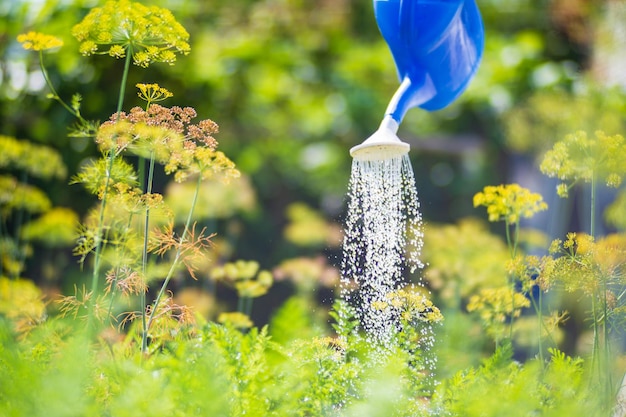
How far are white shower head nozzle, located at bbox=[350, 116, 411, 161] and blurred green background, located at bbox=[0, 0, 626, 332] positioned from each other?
1500mm

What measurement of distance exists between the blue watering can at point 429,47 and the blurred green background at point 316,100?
1349mm

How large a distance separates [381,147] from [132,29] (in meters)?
0.37

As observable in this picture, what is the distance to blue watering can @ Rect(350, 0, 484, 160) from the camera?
127 cm

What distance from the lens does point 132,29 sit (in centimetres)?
108

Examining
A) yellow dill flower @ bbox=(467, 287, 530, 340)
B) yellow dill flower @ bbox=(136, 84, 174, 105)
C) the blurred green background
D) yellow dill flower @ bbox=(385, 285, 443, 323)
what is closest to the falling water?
yellow dill flower @ bbox=(385, 285, 443, 323)

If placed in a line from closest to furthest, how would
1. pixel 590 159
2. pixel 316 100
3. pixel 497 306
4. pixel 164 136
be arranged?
pixel 164 136 → pixel 590 159 → pixel 497 306 → pixel 316 100

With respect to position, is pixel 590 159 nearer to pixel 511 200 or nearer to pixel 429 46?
pixel 511 200

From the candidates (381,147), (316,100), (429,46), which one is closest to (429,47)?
(429,46)

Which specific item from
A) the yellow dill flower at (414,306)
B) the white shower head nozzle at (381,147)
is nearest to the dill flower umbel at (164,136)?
the white shower head nozzle at (381,147)

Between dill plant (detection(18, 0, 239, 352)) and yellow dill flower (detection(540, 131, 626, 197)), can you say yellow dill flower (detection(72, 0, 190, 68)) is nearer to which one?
dill plant (detection(18, 0, 239, 352))

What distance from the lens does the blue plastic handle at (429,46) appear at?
50.0 inches

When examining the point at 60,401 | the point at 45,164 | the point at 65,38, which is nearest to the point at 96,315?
the point at 60,401

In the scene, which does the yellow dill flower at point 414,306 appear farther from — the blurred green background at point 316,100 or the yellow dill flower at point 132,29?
the blurred green background at point 316,100

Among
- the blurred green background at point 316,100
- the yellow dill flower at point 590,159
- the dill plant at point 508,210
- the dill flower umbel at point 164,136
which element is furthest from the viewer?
the blurred green background at point 316,100
